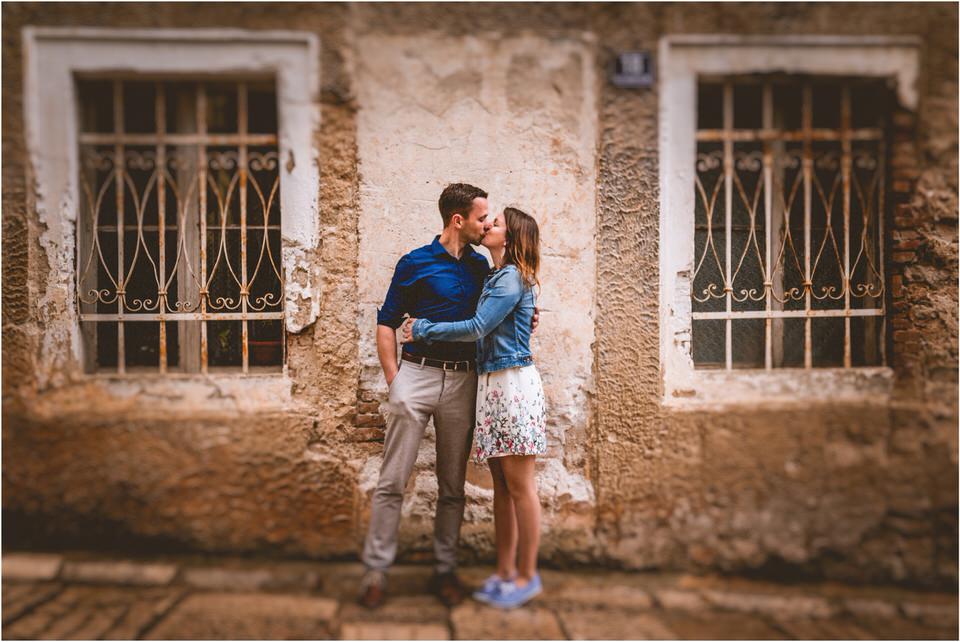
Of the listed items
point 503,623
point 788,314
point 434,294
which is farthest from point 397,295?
point 788,314

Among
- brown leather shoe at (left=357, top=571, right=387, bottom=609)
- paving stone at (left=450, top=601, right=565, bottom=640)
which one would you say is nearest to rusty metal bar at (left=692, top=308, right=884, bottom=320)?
paving stone at (left=450, top=601, right=565, bottom=640)

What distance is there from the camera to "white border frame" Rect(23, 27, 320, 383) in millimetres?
3979

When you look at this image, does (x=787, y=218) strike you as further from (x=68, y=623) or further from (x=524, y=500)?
(x=68, y=623)

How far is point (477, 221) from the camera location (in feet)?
11.9

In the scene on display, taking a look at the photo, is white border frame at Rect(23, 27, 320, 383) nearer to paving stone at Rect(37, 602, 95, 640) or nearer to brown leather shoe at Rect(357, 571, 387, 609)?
paving stone at Rect(37, 602, 95, 640)

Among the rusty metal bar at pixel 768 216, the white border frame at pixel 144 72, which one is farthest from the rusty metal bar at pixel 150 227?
the rusty metal bar at pixel 768 216

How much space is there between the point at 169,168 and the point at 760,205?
135 inches

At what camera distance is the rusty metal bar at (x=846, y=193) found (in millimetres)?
4160

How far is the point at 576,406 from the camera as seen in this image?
410cm

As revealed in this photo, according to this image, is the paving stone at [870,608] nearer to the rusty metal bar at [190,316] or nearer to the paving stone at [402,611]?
the paving stone at [402,611]

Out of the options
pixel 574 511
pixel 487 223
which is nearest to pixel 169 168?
pixel 487 223

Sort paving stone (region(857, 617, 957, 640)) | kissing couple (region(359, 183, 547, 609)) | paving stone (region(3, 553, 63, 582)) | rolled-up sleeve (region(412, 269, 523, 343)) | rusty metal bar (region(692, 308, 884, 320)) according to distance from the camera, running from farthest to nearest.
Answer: rusty metal bar (region(692, 308, 884, 320)), paving stone (region(3, 553, 63, 582)), paving stone (region(857, 617, 957, 640)), kissing couple (region(359, 183, 547, 609)), rolled-up sleeve (region(412, 269, 523, 343))

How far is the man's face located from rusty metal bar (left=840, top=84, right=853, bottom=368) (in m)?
2.16

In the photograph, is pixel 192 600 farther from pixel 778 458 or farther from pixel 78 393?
pixel 778 458
